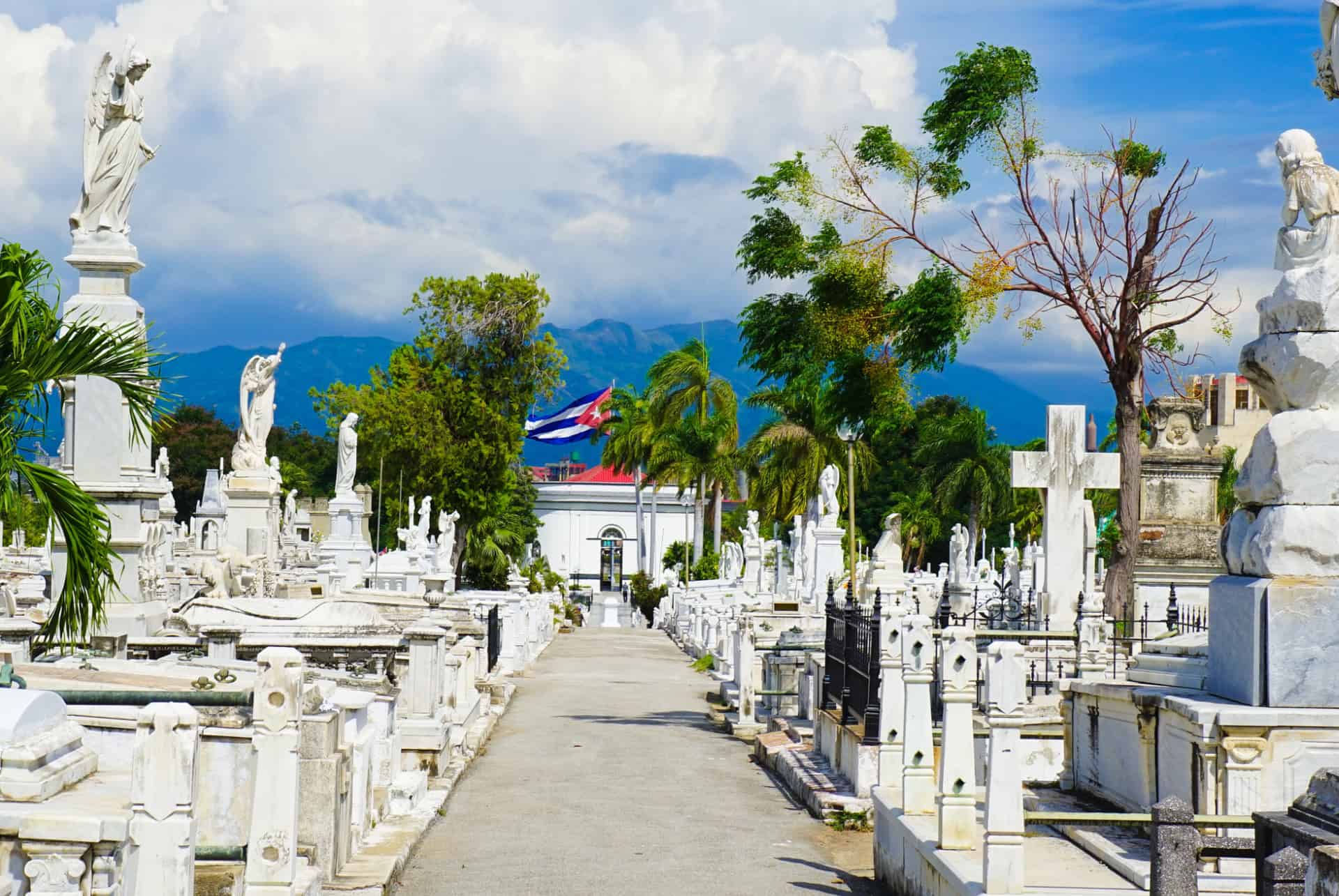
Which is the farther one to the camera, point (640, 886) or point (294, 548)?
point (294, 548)

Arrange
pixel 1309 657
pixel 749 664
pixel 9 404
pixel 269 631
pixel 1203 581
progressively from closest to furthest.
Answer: pixel 1309 657, pixel 9 404, pixel 269 631, pixel 749 664, pixel 1203 581

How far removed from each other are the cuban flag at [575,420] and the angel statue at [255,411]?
4103cm

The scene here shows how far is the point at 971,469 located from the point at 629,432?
16.5m

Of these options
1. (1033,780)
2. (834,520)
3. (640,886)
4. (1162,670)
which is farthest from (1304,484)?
(834,520)

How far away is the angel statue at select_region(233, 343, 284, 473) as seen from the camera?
27328 millimetres

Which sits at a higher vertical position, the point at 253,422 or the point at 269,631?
the point at 253,422

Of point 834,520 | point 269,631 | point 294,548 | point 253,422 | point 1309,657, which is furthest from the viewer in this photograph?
point 294,548

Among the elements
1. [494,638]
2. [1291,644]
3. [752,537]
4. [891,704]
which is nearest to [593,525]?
[752,537]

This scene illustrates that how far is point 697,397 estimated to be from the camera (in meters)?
65.1

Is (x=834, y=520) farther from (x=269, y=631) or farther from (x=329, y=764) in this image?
(x=329, y=764)

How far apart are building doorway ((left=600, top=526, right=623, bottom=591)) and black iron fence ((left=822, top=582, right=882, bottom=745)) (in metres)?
86.2

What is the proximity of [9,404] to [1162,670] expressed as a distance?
7678 millimetres

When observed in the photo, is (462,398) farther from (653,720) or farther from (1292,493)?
(1292,493)

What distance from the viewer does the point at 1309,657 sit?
8.21 m
